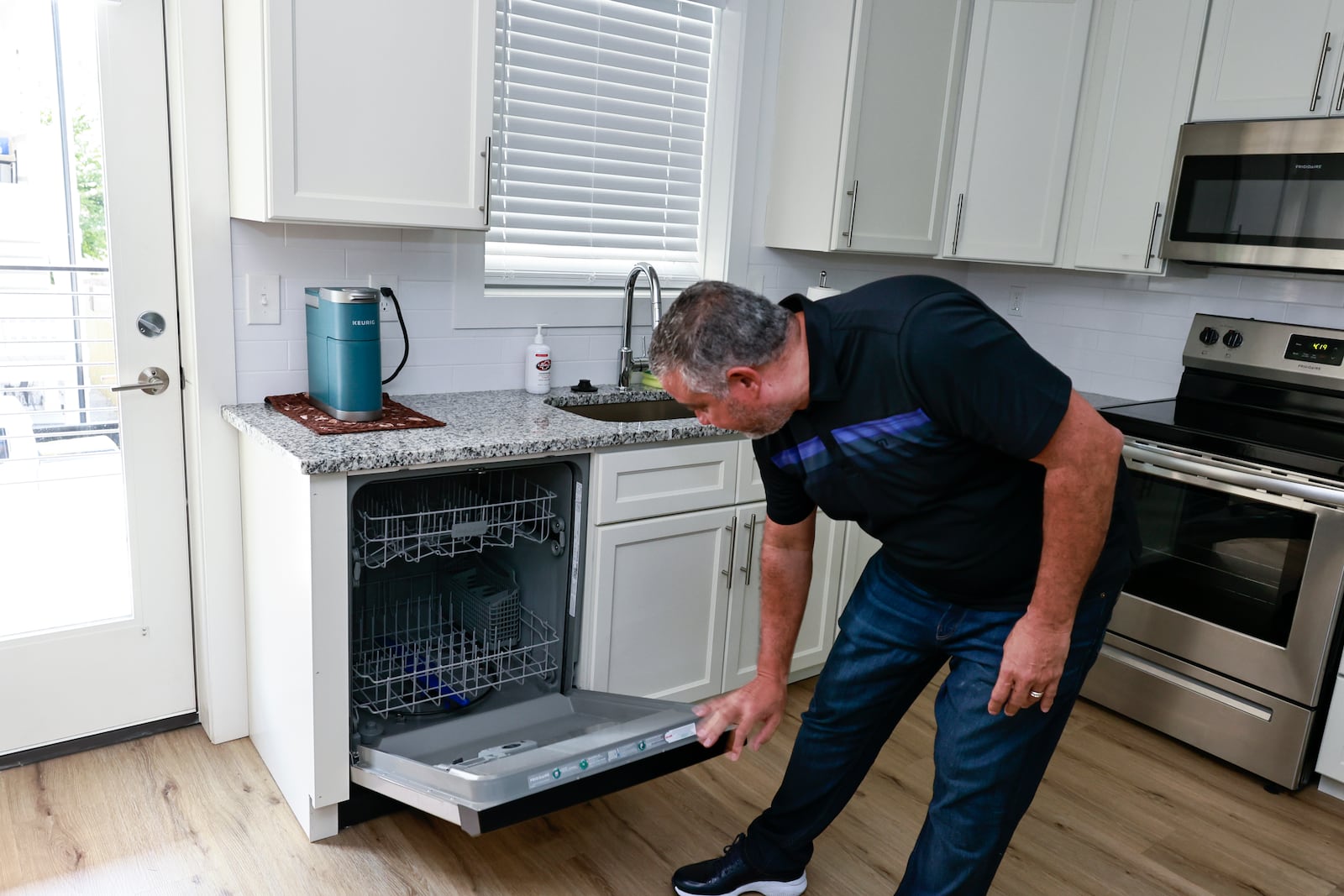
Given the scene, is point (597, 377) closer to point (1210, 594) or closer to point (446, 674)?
point (446, 674)

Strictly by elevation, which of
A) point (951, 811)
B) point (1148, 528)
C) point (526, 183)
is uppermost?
point (526, 183)

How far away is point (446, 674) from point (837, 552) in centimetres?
116

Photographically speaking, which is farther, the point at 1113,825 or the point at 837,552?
the point at 837,552

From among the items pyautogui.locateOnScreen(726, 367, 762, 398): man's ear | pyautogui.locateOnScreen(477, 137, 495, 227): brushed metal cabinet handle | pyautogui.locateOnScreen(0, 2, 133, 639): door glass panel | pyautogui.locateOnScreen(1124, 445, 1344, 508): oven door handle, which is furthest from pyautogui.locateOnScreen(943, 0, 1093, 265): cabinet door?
pyautogui.locateOnScreen(0, 2, 133, 639): door glass panel

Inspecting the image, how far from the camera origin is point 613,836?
220 cm

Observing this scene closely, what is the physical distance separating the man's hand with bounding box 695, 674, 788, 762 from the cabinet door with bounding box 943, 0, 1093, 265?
6.70 ft

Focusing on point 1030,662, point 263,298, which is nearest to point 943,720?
point 1030,662

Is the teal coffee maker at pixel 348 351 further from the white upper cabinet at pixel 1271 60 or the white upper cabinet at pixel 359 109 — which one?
the white upper cabinet at pixel 1271 60

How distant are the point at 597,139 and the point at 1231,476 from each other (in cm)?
198

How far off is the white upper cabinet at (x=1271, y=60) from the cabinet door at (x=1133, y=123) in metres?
0.06

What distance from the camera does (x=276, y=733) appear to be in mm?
2275

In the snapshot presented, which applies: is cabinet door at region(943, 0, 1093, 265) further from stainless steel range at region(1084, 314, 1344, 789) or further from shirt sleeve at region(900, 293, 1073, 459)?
shirt sleeve at region(900, 293, 1073, 459)

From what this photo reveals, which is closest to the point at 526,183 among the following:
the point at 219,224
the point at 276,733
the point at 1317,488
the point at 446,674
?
the point at 219,224

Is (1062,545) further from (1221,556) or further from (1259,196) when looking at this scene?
(1259,196)
